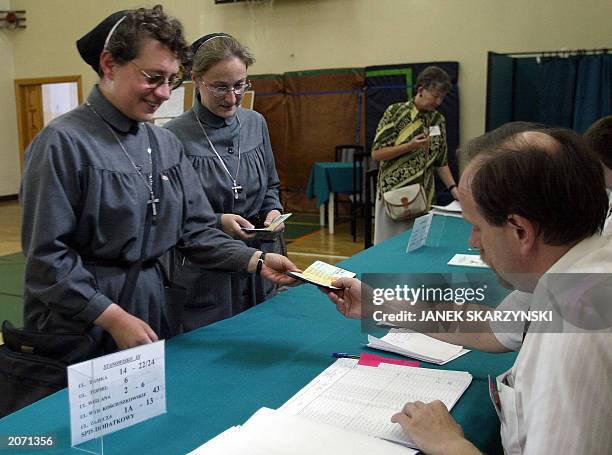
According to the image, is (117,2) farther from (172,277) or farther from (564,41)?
(172,277)

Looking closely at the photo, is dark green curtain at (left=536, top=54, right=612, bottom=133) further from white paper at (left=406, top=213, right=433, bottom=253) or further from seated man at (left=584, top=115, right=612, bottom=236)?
seated man at (left=584, top=115, right=612, bottom=236)

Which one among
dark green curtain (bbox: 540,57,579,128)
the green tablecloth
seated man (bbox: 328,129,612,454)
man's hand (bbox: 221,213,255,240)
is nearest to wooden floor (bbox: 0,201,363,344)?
the green tablecloth

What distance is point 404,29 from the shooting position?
8484mm

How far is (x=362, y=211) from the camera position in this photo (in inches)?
340

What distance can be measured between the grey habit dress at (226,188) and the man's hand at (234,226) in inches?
1.3

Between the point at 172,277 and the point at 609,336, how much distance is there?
159 centimetres

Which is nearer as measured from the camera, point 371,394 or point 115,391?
point 115,391

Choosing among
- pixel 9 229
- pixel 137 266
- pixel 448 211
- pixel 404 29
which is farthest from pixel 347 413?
pixel 9 229

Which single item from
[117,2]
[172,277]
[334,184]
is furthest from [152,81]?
[117,2]

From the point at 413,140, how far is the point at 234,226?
6.65ft

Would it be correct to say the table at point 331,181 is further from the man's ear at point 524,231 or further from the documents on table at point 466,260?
the man's ear at point 524,231

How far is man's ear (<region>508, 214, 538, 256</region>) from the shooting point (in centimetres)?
102

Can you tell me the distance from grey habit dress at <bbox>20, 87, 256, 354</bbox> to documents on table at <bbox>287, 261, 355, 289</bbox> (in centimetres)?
40

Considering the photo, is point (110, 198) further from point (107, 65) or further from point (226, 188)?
point (226, 188)
